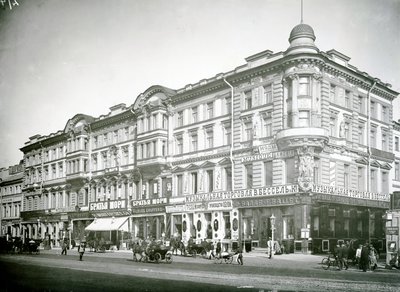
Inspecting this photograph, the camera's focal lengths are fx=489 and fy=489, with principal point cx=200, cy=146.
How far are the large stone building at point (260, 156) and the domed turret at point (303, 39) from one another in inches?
2.9

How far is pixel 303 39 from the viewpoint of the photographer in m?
35.5

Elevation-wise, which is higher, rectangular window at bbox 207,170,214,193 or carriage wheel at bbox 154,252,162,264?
rectangular window at bbox 207,170,214,193

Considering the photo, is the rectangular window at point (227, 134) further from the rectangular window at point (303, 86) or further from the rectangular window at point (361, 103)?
the rectangular window at point (361, 103)

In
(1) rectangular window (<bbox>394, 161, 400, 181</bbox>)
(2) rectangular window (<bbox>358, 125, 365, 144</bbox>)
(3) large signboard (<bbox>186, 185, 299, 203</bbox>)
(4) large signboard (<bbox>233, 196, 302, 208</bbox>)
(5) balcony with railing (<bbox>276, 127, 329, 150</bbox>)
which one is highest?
(2) rectangular window (<bbox>358, 125, 365, 144</bbox>)

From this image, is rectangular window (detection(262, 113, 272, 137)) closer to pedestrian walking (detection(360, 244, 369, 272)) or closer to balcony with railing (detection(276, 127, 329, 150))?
balcony with railing (detection(276, 127, 329, 150))

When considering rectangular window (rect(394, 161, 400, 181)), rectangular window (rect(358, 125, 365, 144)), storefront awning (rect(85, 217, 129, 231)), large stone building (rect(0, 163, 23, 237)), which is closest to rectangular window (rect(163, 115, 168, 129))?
storefront awning (rect(85, 217, 129, 231))

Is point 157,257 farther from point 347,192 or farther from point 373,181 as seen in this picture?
point 373,181

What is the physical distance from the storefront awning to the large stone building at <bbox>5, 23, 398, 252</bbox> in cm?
19

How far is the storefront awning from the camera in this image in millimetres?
50062

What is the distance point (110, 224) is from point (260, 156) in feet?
66.7

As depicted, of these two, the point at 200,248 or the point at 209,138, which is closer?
the point at 200,248

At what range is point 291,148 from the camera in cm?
3588

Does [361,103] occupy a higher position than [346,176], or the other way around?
[361,103]

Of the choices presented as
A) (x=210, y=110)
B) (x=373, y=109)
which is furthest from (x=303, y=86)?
(x=210, y=110)
